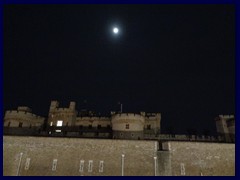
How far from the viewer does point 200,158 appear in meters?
32.1

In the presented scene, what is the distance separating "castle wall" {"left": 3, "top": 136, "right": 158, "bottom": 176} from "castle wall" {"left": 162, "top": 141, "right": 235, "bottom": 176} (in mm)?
2429

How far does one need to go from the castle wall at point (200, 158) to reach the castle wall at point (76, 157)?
2.43m

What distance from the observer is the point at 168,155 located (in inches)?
1266

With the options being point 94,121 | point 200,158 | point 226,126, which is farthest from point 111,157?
point 226,126

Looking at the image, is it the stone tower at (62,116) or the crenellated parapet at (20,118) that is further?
the stone tower at (62,116)

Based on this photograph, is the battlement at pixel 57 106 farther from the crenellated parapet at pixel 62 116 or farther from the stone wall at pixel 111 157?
the stone wall at pixel 111 157

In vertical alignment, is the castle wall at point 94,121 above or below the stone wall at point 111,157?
above

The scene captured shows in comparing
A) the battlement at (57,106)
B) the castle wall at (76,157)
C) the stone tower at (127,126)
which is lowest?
the castle wall at (76,157)

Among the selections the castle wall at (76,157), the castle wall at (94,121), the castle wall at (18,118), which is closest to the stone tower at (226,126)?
the castle wall at (76,157)

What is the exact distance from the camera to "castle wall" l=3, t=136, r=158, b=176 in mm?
30859

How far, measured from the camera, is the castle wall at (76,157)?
3086 cm

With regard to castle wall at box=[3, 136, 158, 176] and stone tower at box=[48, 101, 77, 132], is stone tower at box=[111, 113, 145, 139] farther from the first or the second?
stone tower at box=[48, 101, 77, 132]

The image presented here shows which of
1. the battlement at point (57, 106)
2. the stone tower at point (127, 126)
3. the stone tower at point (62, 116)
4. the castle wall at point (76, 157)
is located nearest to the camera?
the castle wall at point (76, 157)

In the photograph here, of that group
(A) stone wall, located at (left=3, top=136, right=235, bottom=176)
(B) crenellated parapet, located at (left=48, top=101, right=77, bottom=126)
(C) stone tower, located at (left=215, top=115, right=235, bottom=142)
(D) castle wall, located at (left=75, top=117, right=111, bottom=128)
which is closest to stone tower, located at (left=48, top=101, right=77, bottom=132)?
(B) crenellated parapet, located at (left=48, top=101, right=77, bottom=126)
